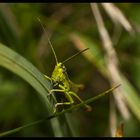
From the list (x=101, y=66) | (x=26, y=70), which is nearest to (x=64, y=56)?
(x=101, y=66)

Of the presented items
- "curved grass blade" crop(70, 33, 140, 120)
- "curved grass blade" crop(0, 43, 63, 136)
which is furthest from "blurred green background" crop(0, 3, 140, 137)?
"curved grass blade" crop(0, 43, 63, 136)

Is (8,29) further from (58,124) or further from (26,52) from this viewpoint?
(58,124)

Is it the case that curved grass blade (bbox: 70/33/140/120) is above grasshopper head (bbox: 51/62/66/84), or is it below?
above

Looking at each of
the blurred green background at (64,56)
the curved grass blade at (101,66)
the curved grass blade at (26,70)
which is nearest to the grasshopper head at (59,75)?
the curved grass blade at (26,70)

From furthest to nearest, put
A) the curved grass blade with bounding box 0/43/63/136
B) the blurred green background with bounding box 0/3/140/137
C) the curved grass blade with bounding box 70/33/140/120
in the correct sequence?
the blurred green background with bounding box 0/3/140/137
the curved grass blade with bounding box 70/33/140/120
the curved grass blade with bounding box 0/43/63/136

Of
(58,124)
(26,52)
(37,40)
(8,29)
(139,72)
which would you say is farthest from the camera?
(37,40)

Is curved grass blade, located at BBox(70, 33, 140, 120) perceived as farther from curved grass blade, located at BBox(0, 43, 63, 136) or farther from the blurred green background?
curved grass blade, located at BBox(0, 43, 63, 136)

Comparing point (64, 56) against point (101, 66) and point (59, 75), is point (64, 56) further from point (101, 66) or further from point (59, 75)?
point (59, 75)

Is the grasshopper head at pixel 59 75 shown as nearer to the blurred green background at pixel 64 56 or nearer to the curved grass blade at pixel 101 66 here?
the blurred green background at pixel 64 56

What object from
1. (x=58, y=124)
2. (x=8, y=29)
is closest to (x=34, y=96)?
(x=8, y=29)
